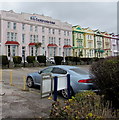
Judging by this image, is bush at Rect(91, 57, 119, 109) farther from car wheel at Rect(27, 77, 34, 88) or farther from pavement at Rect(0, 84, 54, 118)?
car wheel at Rect(27, 77, 34, 88)

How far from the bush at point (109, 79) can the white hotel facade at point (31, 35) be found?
2976cm

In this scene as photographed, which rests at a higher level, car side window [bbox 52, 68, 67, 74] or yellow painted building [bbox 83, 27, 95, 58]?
yellow painted building [bbox 83, 27, 95, 58]

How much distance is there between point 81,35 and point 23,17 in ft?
72.4

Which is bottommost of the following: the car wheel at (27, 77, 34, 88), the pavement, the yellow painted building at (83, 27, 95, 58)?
the pavement

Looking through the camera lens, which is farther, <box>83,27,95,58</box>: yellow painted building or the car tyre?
<box>83,27,95,58</box>: yellow painted building

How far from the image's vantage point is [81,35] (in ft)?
168

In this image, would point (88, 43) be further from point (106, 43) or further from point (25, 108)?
point (25, 108)

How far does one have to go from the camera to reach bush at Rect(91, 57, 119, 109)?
445cm

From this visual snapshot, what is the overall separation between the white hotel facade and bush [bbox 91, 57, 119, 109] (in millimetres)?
29765

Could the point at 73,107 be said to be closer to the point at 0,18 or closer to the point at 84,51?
the point at 0,18

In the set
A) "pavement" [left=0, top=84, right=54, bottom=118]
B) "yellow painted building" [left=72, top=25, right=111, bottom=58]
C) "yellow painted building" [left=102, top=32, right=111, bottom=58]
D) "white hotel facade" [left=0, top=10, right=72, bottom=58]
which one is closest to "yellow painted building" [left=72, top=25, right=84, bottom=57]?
"yellow painted building" [left=72, top=25, right=111, bottom=58]

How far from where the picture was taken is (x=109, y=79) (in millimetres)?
4605

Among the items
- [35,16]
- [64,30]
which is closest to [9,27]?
[35,16]

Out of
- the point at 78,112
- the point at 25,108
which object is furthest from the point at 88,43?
the point at 78,112
